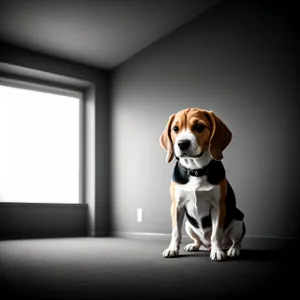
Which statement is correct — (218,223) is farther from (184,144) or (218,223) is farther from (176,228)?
(184,144)

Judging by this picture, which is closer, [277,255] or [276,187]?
[277,255]

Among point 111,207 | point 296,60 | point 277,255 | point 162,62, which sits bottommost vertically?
point 277,255

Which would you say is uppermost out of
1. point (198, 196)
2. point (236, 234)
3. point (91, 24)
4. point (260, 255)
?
point (91, 24)

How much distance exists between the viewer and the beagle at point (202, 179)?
2381mm

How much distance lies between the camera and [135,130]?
4383 millimetres

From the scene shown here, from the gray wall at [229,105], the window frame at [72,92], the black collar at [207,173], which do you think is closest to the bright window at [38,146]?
the window frame at [72,92]

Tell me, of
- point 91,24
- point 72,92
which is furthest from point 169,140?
point 72,92

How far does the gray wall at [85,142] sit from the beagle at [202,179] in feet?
6.88

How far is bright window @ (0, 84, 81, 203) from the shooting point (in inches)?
168

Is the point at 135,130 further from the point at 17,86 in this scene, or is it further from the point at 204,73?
the point at 17,86

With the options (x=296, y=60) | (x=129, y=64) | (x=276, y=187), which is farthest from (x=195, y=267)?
(x=129, y=64)

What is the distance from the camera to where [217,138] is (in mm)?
2424

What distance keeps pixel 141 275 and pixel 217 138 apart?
911 mm

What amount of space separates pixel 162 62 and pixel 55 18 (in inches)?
44.5
